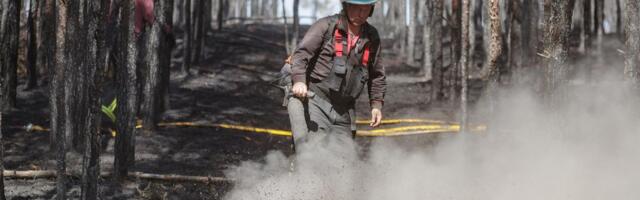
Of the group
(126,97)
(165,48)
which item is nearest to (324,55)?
(126,97)

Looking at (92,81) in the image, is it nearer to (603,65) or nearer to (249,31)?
(603,65)

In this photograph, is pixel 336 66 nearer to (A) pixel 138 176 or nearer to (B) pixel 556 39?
(B) pixel 556 39

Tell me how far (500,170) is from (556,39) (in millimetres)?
1812

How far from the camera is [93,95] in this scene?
20.2ft

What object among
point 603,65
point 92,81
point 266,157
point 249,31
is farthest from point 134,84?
point 249,31

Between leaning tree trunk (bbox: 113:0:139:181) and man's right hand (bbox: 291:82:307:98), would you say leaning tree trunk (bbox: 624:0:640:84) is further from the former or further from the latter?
leaning tree trunk (bbox: 113:0:139:181)

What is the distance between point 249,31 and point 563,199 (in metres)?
28.1

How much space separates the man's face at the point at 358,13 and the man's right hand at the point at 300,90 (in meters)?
0.57

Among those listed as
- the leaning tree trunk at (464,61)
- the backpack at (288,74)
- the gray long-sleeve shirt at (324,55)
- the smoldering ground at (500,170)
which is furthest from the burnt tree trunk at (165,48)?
the gray long-sleeve shirt at (324,55)

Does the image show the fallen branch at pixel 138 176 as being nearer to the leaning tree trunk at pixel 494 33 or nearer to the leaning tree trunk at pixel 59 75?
the leaning tree trunk at pixel 59 75

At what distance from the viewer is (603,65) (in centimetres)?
2328

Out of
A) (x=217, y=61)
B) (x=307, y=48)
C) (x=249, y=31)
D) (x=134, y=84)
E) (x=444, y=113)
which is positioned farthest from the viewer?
(x=249, y=31)

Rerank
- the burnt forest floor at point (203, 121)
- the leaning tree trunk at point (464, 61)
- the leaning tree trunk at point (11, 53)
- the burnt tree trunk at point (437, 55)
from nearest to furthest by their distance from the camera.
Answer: the burnt forest floor at point (203, 121) → the leaning tree trunk at point (464, 61) → the leaning tree trunk at point (11, 53) → the burnt tree trunk at point (437, 55)

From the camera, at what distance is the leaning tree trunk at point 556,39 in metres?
6.63
